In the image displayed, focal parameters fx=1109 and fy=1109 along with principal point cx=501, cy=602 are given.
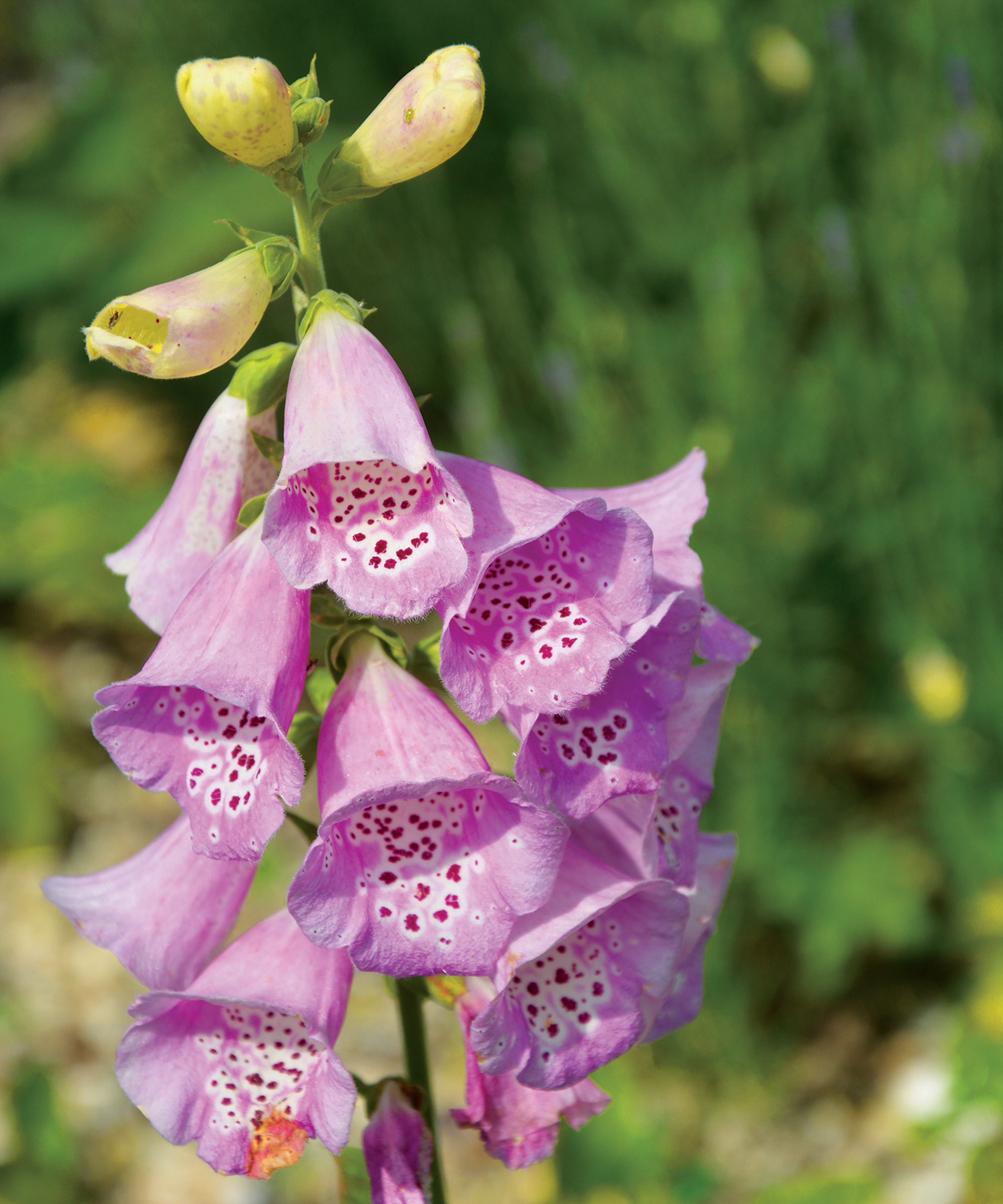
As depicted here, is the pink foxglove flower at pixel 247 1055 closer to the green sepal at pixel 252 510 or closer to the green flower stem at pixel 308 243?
the green sepal at pixel 252 510

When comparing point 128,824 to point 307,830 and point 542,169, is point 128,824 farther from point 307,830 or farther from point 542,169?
point 307,830

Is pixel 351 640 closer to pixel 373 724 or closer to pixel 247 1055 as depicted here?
pixel 373 724

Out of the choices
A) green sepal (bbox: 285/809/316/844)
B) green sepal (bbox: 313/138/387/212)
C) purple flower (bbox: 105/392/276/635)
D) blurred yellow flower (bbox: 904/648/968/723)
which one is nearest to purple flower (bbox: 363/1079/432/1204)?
green sepal (bbox: 285/809/316/844)

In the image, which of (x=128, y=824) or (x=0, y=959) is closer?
(x=0, y=959)

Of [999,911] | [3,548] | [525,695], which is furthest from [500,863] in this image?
[3,548]

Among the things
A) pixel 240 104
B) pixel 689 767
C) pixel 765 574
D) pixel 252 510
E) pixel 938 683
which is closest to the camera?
pixel 240 104

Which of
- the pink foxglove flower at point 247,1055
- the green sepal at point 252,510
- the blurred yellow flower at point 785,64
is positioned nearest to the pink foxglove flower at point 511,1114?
the pink foxglove flower at point 247,1055

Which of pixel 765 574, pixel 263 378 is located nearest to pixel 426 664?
pixel 263 378
